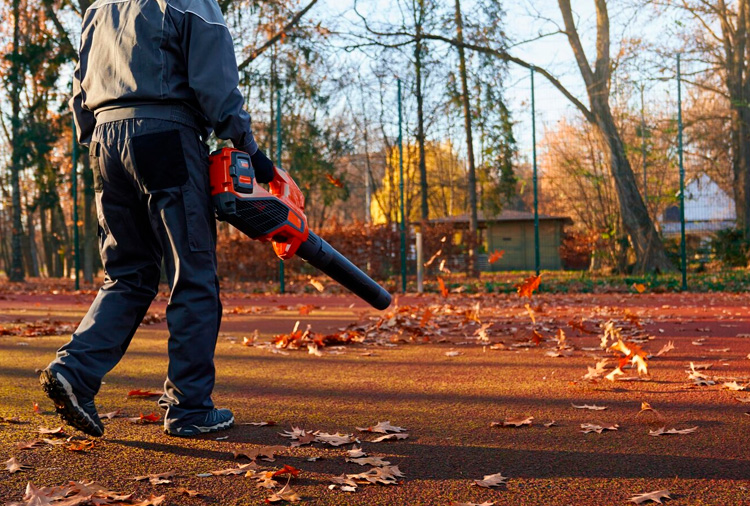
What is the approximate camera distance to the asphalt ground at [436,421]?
262 centimetres

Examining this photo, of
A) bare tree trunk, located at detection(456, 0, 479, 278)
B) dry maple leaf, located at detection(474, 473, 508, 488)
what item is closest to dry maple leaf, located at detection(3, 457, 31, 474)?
dry maple leaf, located at detection(474, 473, 508, 488)

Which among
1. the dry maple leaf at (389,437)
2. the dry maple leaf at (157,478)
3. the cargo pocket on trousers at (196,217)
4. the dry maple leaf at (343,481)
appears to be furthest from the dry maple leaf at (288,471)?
the cargo pocket on trousers at (196,217)

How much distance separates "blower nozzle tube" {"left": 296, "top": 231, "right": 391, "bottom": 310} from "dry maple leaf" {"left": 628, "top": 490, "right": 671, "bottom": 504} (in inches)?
71.2

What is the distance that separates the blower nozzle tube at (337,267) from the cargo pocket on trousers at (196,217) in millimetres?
587

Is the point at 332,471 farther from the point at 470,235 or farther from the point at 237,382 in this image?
the point at 470,235

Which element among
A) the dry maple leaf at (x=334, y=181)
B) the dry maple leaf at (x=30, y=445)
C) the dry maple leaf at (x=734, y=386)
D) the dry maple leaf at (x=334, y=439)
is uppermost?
the dry maple leaf at (x=334, y=181)

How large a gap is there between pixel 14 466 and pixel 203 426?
0.83m

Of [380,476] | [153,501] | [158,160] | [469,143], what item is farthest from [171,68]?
[469,143]

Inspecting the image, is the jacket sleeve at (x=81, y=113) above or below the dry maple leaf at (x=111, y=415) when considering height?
above

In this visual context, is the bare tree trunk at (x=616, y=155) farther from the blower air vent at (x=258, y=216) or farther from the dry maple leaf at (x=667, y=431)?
the blower air vent at (x=258, y=216)

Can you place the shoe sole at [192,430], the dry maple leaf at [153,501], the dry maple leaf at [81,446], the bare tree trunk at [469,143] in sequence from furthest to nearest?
the bare tree trunk at [469,143] < the shoe sole at [192,430] < the dry maple leaf at [81,446] < the dry maple leaf at [153,501]

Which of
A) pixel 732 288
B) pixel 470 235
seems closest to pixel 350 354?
pixel 732 288

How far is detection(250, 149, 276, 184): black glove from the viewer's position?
3.62 metres

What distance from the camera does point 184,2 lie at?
3283 mm
